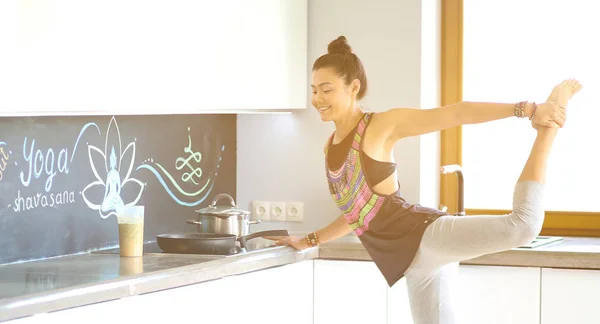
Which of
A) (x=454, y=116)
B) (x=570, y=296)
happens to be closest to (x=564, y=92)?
(x=454, y=116)

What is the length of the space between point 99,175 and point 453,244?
4.03ft

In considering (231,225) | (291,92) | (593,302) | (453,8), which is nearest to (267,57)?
(291,92)

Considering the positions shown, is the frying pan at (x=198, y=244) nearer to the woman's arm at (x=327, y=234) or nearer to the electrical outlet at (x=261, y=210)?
the woman's arm at (x=327, y=234)

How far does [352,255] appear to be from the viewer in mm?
3492

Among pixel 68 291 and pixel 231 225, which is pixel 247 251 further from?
pixel 68 291

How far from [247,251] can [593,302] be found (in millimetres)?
1222

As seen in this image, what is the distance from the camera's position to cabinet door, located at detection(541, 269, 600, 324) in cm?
334

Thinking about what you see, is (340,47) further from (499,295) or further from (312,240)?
(499,295)

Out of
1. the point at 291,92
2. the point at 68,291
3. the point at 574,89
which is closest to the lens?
the point at 68,291

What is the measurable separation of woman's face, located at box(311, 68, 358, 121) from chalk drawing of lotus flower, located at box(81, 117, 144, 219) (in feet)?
2.43

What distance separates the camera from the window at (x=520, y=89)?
12.9 ft

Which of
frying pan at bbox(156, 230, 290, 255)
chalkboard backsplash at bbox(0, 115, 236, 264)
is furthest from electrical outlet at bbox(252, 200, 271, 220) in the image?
frying pan at bbox(156, 230, 290, 255)

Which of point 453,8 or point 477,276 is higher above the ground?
point 453,8

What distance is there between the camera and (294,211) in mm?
4035
